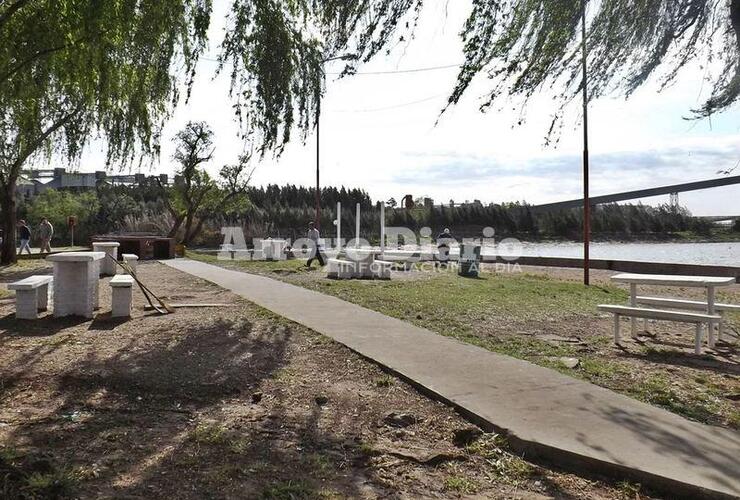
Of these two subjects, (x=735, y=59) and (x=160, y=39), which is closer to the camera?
(x=735, y=59)

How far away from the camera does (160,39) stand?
8547 mm

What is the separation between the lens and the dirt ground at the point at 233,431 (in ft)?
10.6

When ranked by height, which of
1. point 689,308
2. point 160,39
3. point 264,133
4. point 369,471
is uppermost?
point 160,39

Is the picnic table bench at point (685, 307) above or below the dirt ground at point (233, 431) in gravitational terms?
above

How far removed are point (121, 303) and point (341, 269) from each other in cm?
808

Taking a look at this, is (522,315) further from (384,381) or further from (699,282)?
(384,381)

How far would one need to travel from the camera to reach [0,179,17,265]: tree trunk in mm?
19906

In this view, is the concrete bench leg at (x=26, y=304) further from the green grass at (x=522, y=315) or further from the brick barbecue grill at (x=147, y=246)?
the brick barbecue grill at (x=147, y=246)

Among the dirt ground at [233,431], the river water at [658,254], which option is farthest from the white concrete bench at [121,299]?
the river water at [658,254]

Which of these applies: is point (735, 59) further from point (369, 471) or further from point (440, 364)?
point (369, 471)

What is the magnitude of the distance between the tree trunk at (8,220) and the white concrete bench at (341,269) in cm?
1123

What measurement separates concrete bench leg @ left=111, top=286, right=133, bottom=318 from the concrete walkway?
3456mm

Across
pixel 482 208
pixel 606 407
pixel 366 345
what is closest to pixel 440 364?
pixel 366 345

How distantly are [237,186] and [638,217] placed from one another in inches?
2019
